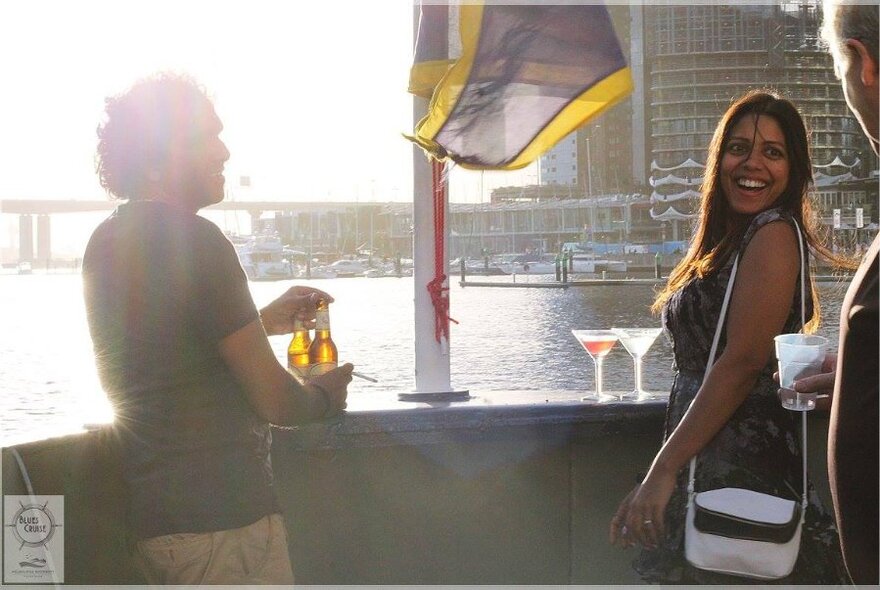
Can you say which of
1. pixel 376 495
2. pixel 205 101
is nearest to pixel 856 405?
pixel 205 101

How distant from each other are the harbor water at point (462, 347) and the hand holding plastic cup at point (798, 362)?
1003 mm

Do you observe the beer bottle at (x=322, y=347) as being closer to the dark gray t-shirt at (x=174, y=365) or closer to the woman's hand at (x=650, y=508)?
the dark gray t-shirt at (x=174, y=365)

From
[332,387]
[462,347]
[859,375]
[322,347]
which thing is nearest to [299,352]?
[322,347]

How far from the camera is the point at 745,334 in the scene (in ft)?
4.91

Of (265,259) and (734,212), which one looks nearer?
(734,212)

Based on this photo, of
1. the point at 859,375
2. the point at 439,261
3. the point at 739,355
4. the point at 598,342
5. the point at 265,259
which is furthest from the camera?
the point at 265,259

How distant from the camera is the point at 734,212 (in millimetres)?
1684

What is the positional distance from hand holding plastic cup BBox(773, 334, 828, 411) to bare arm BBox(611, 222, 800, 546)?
0.28 feet

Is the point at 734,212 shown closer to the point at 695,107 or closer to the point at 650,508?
the point at 650,508

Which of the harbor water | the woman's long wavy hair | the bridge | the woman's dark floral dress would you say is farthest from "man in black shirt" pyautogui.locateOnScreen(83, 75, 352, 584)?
the bridge

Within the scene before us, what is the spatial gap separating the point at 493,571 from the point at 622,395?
52cm

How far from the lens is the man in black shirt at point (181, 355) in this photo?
4.41ft

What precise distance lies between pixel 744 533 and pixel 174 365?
0.86 meters

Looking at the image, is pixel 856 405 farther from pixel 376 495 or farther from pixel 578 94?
pixel 376 495
